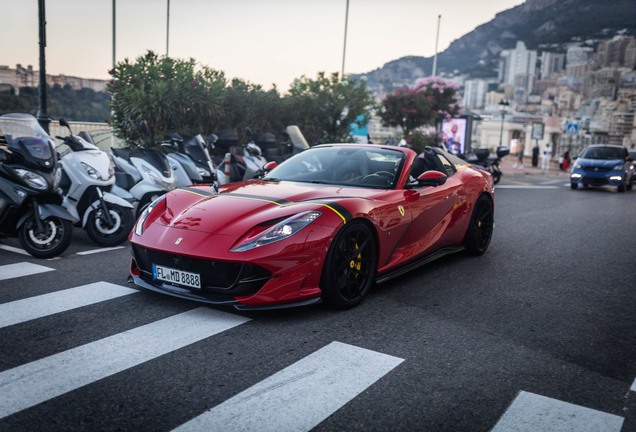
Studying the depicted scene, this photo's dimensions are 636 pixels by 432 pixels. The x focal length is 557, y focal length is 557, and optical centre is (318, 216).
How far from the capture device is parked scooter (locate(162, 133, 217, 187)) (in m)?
9.73

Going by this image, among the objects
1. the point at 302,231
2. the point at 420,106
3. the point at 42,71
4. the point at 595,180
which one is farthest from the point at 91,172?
the point at 420,106

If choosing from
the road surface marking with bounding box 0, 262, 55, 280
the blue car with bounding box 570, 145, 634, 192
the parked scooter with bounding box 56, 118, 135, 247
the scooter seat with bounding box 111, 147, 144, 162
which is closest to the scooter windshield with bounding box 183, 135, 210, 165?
the scooter seat with bounding box 111, 147, 144, 162

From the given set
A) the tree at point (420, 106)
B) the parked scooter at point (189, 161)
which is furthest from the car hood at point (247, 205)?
the tree at point (420, 106)

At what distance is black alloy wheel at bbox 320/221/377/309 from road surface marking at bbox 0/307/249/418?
0.71 m

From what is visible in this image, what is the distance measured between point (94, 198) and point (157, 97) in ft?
21.1

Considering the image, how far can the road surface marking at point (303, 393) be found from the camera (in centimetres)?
267

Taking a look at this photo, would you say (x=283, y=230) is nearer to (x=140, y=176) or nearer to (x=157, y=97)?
(x=140, y=176)

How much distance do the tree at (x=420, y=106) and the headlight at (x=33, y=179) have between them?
20.1m

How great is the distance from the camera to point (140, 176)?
814cm

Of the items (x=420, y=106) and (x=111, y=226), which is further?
(x=420, y=106)

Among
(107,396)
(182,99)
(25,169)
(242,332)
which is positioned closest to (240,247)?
(242,332)

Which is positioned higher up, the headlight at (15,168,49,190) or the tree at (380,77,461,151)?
the tree at (380,77,461,151)

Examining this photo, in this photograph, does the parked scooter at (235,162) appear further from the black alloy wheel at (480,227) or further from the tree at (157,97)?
the black alloy wheel at (480,227)

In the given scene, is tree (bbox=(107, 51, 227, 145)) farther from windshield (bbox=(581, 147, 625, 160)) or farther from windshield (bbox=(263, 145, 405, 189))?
windshield (bbox=(581, 147, 625, 160))
